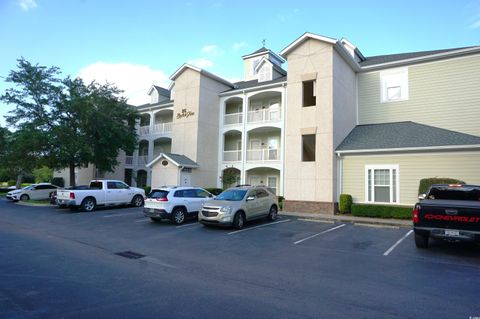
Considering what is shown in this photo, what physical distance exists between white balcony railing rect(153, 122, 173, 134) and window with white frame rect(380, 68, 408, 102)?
59.3ft

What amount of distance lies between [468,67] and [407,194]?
8411mm

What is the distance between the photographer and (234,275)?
6277mm

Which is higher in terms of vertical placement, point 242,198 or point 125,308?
point 242,198

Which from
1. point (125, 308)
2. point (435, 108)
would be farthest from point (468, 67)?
point (125, 308)

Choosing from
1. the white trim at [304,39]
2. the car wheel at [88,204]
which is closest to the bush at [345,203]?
the white trim at [304,39]

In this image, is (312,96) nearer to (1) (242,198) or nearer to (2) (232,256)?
(1) (242,198)

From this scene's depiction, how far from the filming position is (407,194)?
15.5 meters

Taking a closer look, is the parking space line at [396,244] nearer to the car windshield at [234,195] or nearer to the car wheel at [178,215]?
the car windshield at [234,195]

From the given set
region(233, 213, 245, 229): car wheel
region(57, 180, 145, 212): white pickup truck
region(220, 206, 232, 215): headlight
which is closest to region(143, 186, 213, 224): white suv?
region(220, 206, 232, 215): headlight

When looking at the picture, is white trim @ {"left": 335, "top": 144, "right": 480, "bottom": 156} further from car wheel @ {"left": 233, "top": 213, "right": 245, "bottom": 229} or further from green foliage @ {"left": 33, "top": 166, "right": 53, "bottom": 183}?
green foliage @ {"left": 33, "top": 166, "right": 53, "bottom": 183}

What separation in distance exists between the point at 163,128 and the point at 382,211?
807 inches

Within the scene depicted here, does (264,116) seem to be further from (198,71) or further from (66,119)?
(66,119)

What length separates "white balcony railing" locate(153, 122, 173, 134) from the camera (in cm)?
2778

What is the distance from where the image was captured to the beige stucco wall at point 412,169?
14238 millimetres
